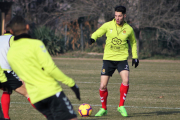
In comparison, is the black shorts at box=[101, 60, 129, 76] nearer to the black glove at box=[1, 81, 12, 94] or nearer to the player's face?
the player's face

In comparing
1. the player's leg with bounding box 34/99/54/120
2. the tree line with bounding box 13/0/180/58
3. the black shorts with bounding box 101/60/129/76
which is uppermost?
the player's leg with bounding box 34/99/54/120

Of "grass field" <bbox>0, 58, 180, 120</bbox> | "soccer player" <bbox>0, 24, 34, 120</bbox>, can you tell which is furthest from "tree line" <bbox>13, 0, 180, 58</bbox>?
"soccer player" <bbox>0, 24, 34, 120</bbox>

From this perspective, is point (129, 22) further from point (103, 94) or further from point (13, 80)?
point (13, 80)

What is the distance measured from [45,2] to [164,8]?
46.4 feet

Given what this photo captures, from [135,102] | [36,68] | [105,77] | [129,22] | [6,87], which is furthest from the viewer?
[129,22]

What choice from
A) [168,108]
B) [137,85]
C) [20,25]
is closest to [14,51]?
[20,25]

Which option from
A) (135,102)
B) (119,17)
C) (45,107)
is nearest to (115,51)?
(119,17)

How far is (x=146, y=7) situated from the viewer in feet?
79.6

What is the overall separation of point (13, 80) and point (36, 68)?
2.04 meters

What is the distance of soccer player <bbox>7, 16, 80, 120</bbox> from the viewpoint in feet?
11.5

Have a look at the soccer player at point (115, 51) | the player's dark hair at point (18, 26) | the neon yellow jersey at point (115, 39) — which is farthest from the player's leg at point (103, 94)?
the player's dark hair at point (18, 26)

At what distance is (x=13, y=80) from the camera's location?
5.45 m

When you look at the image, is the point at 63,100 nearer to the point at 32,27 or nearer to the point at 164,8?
the point at 164,8

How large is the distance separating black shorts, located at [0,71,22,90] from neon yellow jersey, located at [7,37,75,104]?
1860mm
